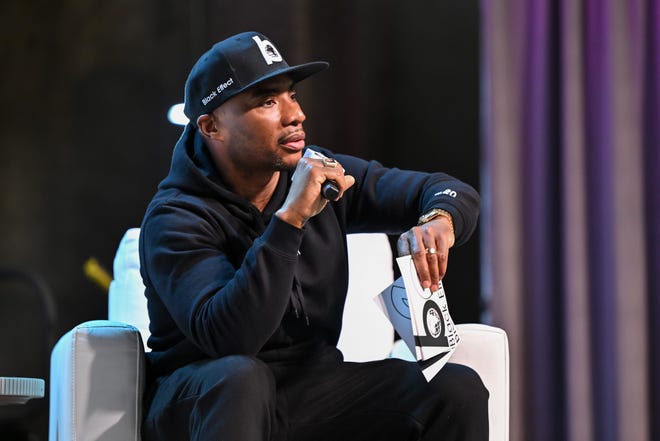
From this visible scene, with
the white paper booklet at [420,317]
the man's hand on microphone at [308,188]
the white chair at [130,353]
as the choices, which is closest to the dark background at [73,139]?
the white chair at [130,353]

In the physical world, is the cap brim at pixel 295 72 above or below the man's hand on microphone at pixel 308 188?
above

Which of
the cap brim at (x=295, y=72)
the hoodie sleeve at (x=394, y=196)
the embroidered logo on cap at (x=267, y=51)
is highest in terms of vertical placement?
the embroidered logo on cap at (x=267, y=51)

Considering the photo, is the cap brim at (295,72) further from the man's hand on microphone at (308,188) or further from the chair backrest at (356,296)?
the chair backrest at (356,296)

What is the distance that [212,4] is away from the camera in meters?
3.54

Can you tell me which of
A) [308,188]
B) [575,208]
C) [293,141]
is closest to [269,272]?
[308,188]

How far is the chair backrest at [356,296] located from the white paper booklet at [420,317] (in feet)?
1.79

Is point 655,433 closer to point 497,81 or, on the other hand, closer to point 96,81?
point 497,81

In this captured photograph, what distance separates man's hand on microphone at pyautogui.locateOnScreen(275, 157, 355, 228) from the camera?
1.69 m

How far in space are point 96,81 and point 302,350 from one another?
225 cm

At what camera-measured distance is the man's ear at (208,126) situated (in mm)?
2004

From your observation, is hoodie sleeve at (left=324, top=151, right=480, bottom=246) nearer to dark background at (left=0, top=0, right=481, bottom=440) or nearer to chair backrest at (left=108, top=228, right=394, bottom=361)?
chair backrest at (left=108, top=228, right=394, bottom=361)

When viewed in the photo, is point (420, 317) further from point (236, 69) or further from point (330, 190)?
point (236, 69)

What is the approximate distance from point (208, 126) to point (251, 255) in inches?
17.2

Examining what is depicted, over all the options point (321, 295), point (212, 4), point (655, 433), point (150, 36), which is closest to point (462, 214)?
point (321, 295)
